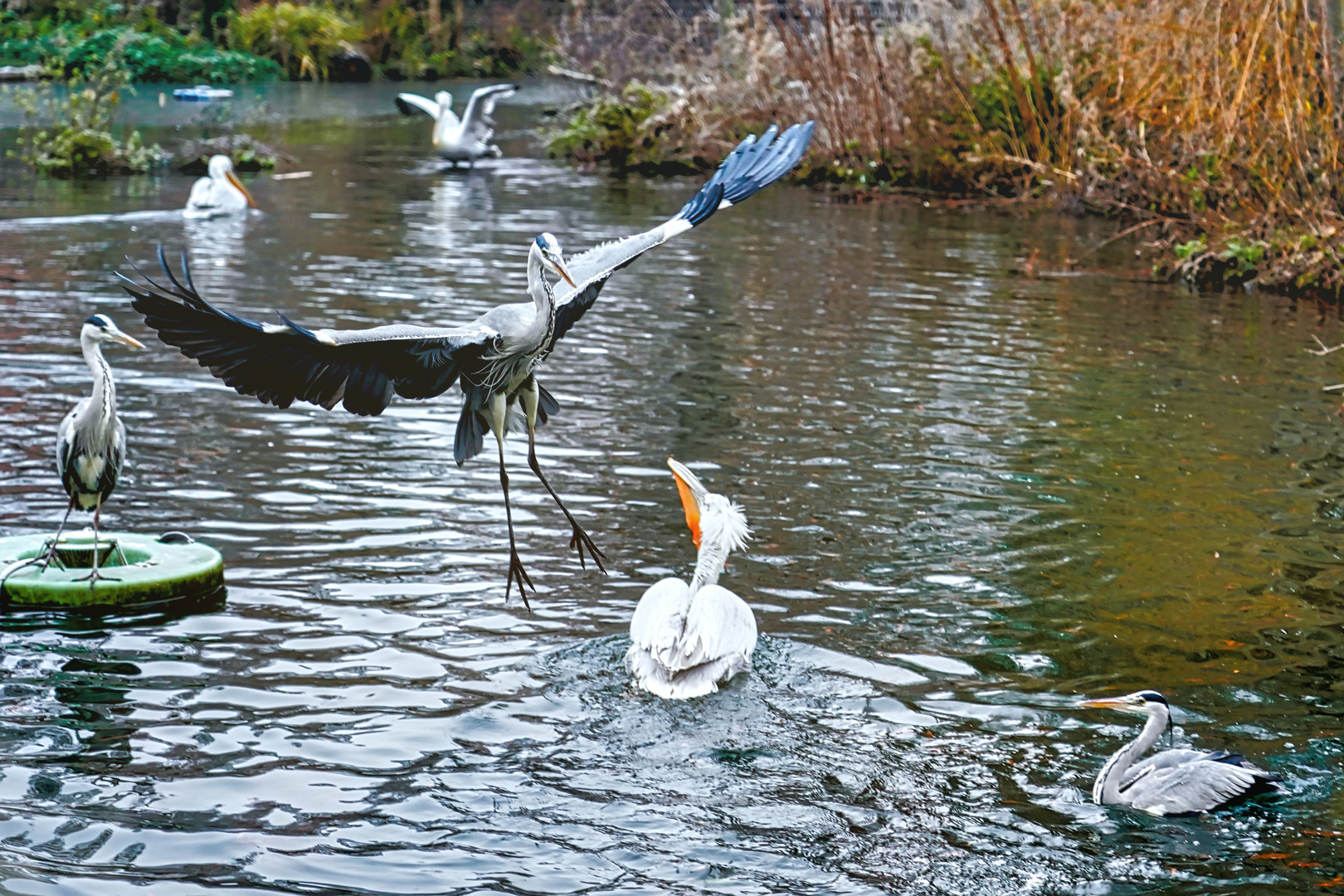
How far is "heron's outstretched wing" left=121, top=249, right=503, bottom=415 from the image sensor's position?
5922 millimetres

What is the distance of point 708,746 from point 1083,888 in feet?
5.21

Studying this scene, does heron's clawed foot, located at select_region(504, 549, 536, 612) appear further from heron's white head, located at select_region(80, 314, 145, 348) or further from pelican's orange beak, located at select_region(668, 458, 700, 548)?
heron's white head, located at select_region(80, 314, 145, 348)

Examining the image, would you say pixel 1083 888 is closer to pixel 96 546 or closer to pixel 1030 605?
pixel 1030 605

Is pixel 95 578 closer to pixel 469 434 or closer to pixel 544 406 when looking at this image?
pixel 469 434

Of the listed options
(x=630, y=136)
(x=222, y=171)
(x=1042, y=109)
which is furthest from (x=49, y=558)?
(x=630, y=136)

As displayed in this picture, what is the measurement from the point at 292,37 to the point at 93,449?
45.5 meters

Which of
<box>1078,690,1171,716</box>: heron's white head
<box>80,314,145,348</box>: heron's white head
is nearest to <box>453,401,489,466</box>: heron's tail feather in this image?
<box>80,314,145,348</box>: heron's white head

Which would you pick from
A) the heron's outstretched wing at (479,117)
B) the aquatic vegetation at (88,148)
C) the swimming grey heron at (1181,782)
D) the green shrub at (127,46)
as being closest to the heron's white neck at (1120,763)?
the swimming grey heron at (1181,782)

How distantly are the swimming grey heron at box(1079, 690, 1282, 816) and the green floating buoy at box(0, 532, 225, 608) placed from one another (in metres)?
4.07

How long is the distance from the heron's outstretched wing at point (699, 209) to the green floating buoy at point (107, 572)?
2006 mm

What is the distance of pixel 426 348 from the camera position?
6434 millimetres

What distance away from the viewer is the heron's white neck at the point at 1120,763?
567 centimetres

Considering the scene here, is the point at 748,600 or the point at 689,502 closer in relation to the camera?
the point at 689,502

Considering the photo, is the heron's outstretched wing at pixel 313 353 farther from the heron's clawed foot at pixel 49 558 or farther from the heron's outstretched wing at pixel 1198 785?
the heron's outstretched wing at pixel 1198 785
